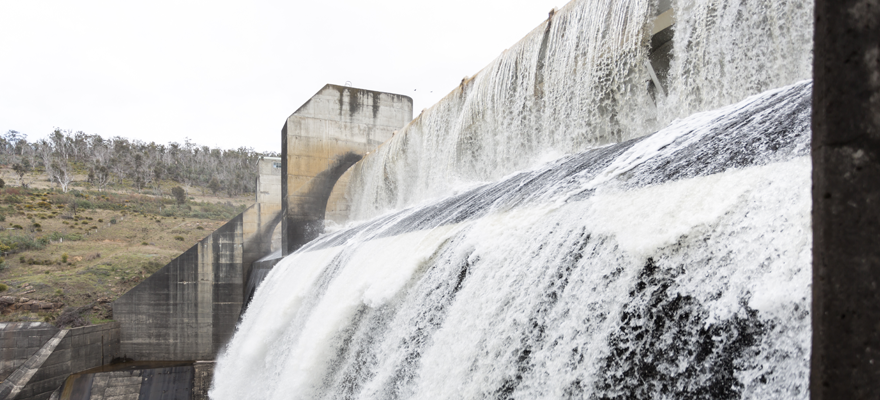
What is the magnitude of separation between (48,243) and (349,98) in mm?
21636

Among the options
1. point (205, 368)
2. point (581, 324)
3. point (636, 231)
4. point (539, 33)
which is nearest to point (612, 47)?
point (539, 33)

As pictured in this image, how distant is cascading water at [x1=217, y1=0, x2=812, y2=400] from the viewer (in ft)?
5.33

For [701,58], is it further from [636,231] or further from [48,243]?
[48,243]

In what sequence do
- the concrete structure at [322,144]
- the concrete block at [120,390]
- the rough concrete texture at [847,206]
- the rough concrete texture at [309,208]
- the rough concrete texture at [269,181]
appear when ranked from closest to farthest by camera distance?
the rough concrete texture at [847,206], the concrete block at [120,390], the rough concrete texture at [309,208], the concrete structure at [322,144], the rough concrete texture at [269,181]

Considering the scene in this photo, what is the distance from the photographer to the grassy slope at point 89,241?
1758 centimetres

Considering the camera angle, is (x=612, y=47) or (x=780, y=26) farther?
(x=612, y=47)

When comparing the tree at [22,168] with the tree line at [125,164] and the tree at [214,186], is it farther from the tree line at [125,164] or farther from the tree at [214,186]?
the tree at [214,186]

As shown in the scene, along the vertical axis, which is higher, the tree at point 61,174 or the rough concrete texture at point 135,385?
the tree at point 61,174

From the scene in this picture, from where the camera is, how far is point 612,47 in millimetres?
5328

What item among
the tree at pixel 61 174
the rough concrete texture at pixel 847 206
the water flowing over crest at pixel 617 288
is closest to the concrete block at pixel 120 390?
the water flowing over crest at pixel 617 288

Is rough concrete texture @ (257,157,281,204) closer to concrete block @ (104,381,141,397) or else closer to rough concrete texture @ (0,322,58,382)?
rough concrete texture @ (0,322,58,382)

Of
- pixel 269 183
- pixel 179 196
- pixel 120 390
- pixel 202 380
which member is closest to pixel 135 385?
pixel 120 390

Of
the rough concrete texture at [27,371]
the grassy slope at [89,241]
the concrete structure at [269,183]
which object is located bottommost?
the rough concrete texture at [27,371]

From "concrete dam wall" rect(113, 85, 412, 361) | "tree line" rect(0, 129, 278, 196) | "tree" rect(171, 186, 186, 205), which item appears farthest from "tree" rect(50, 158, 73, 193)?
"concrete dam wall" rect(113, 85, 412, 361)
